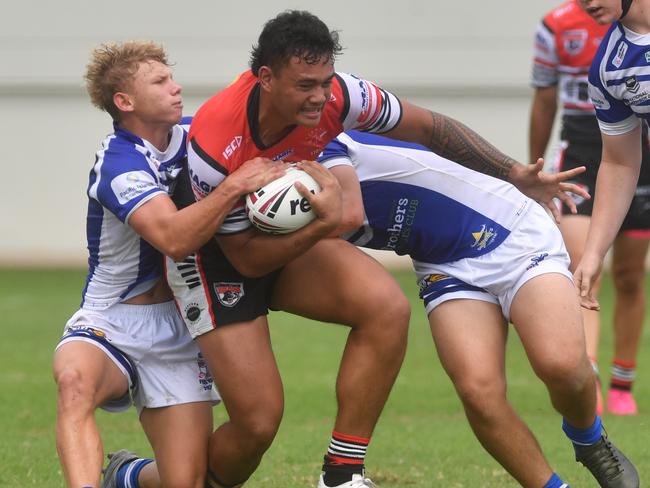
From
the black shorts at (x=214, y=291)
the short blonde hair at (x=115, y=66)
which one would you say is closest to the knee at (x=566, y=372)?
the black shorts at (x=214, y=291)

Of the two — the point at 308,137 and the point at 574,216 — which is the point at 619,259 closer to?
the point at 574,216

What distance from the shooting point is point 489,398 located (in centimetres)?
524

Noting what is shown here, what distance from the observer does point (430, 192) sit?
561cm

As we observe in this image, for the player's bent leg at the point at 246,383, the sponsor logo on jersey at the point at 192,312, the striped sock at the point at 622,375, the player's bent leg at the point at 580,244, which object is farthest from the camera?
the striped sock at the point at 622,375

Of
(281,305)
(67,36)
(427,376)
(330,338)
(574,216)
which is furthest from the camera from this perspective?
(67,36)

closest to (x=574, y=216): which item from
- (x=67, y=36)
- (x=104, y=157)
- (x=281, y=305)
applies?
(x=281, y=305)

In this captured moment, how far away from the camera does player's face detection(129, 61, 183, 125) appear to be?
5.59 metres

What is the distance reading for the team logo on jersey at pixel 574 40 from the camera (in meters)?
8.56

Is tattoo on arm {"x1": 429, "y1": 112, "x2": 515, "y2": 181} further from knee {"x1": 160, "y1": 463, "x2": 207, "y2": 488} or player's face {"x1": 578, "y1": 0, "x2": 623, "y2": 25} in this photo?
knee {"x1": 160, "y1": 463, "x2": 207, "y2": 488}

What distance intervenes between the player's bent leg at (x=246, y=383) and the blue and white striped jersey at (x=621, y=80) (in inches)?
69.0

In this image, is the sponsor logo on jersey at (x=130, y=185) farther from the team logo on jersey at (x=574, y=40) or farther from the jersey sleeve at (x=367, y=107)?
the team logo on jersey at (x=574, y=40)

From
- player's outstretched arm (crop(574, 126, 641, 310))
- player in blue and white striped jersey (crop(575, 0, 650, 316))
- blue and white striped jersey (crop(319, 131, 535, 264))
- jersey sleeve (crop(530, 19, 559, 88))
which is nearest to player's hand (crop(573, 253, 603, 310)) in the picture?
player in blue and white striped jersey (crop(575, 0, 650, 316))

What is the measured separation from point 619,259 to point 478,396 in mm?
3736

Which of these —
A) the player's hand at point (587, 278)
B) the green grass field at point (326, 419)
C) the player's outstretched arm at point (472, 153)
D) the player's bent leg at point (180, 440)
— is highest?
the player's outstretched arm at point (472, 153)
